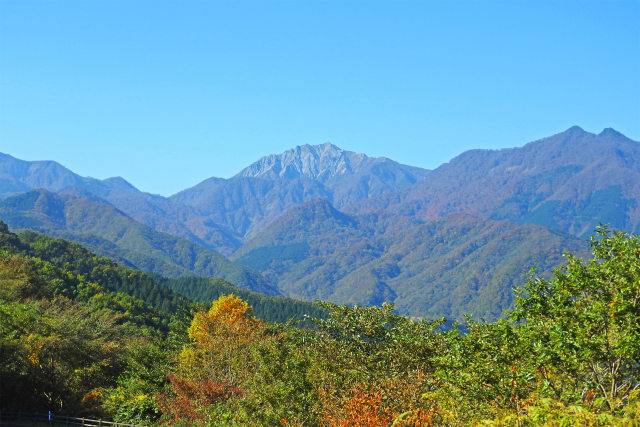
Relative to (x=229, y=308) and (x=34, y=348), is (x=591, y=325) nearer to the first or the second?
(x=34, y=348)

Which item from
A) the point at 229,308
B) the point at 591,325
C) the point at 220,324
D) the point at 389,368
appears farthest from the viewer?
the point at 229,308

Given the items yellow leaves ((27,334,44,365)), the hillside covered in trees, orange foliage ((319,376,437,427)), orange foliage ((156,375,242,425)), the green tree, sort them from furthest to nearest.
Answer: yellow leaves ((27,334,44,365)), orange foliage ((156,375,242,425)), orange foliage ((319,376,437,427)), the hillside covered in trees, the green tree

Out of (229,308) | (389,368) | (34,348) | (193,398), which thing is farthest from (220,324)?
(389,368)

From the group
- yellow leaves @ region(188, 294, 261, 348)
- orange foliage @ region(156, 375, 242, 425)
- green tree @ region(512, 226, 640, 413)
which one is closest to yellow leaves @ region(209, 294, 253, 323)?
yellow leaves @ region(188, 294, 261, 348)

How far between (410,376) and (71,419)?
33.8 meters

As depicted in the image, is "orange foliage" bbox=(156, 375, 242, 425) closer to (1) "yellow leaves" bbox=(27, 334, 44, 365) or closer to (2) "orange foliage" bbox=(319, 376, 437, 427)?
(1) "yellow leaves" bbox=(27, 334, 44, 365)

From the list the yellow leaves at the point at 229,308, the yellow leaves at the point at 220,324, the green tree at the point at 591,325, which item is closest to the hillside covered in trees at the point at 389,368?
the green tree at the point at 591,325

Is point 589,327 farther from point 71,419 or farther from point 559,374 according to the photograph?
point 71,419

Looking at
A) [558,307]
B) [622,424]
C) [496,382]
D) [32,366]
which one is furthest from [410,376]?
[32,366]

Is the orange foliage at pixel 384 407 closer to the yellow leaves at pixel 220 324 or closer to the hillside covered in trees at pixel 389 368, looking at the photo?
the hillside covered in trees at pixel 389 368

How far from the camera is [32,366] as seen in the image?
165 feet

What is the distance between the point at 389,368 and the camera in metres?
29.1

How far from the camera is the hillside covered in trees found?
734 inches

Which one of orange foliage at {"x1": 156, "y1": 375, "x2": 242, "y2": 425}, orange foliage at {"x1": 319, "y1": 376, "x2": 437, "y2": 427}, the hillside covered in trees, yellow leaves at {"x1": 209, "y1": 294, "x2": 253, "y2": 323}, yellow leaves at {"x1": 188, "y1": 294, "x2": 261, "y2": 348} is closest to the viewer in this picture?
the hillside covered in trees
